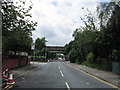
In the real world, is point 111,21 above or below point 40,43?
below

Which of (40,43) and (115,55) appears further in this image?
(40,43)

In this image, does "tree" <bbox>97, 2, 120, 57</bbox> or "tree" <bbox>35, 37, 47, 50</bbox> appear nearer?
"tree" <bbox>97, 2, 120, 57</bbox>

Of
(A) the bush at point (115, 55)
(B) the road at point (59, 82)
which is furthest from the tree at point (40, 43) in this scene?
(B) the road at point (59, 82)

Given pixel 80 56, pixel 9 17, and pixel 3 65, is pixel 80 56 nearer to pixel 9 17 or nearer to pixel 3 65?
pixel 3 65

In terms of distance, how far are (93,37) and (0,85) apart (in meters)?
21.2

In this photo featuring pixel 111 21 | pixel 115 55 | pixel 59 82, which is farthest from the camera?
pixel 115 55

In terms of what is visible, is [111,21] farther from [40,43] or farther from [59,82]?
[40,43]

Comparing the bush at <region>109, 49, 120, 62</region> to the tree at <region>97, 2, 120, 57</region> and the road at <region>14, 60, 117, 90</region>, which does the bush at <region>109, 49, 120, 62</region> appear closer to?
the tree at <region>97, 2, 120, 57</region>

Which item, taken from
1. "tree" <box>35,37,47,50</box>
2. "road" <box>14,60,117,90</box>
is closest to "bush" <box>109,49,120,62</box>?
"road" <box>14,60,117,90</box>

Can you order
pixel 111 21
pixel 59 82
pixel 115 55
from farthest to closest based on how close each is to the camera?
pixel 115 55, pixel 111 21, pixel 59 82

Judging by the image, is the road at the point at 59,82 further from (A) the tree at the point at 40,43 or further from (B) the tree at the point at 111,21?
(A) the tree at the point at 40,43

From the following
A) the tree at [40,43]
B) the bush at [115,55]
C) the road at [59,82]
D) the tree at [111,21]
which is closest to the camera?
the road at [59,82]

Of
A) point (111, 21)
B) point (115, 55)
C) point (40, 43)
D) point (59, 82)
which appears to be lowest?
point (59, 82)

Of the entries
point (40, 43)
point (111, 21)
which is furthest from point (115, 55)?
point (40, 43)
